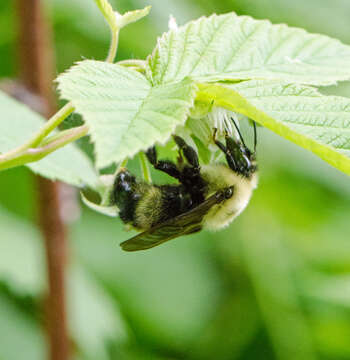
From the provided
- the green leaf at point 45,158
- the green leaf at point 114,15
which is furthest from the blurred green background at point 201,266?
the green leaf at point 114,15

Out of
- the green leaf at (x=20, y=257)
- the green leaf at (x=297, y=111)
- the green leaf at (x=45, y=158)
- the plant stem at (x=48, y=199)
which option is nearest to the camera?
the green leaf at (x=297, y=111)

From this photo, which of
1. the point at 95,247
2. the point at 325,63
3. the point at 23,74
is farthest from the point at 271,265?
the point at 325,63

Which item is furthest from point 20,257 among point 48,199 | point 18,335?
point 48,199

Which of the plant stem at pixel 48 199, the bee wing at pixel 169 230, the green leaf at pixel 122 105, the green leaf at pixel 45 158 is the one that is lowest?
the plant stem at pixel 48 199

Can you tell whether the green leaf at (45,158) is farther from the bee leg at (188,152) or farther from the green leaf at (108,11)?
the green leaf at (108,11)

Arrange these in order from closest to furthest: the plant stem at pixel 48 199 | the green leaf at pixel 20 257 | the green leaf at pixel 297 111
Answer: the green leaf at pixel 297 111 < the plant stem at pixel 48 199 < the green leaf at pixel 20 257

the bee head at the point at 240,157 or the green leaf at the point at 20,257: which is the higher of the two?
the bee head at the point at 240,157

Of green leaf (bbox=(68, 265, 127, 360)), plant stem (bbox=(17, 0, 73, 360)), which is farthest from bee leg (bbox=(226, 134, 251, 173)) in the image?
green leaf (bbox=(68, 265, 127, 360))

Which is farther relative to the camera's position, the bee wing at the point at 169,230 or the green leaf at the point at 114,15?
the bee wing at the point at 169,230
